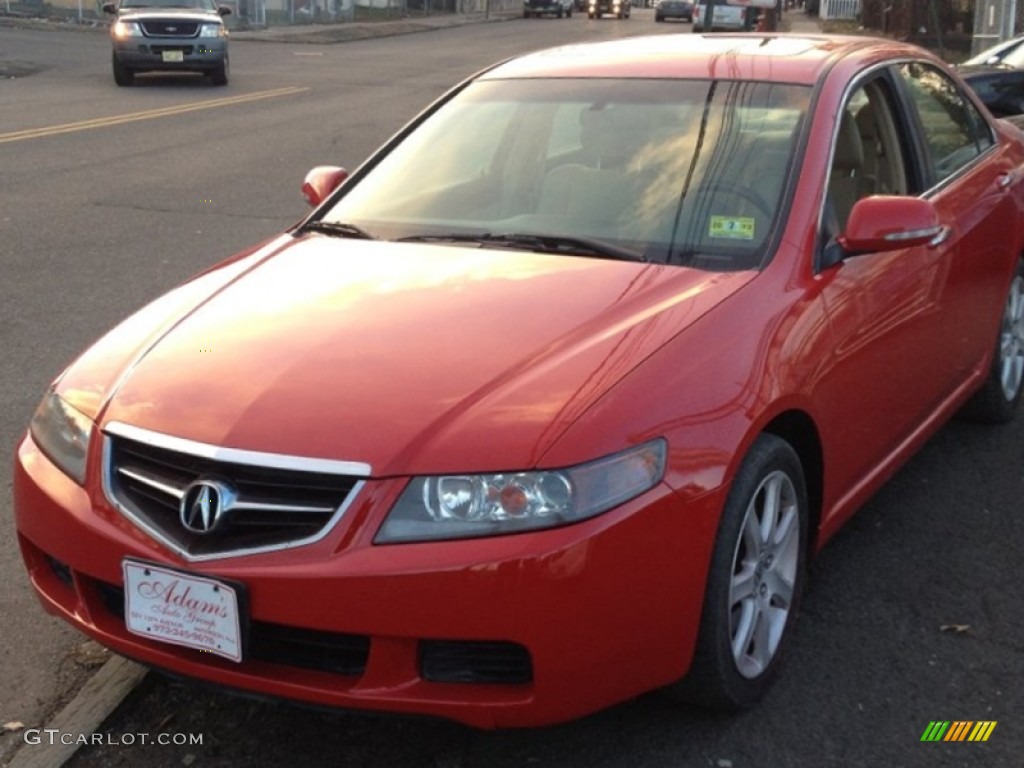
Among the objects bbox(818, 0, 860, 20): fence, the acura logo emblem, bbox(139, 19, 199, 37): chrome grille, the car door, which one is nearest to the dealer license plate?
the acura logo emblem

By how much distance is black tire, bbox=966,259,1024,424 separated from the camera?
5.62m

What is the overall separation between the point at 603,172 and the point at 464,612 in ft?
6.14

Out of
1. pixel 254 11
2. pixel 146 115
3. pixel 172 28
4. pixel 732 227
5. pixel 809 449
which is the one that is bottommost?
pixel 146 115

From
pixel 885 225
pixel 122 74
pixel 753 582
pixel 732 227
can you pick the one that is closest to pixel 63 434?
pixel 753 582

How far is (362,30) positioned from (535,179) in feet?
122

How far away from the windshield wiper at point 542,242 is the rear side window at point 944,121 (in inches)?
61.7

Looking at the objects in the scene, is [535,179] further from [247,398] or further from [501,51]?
[501,51]

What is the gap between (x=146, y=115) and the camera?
56.7 ft

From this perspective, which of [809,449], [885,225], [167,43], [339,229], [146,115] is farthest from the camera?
[167,43]

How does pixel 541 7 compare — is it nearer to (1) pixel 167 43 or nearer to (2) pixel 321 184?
(1) pixel 167 43

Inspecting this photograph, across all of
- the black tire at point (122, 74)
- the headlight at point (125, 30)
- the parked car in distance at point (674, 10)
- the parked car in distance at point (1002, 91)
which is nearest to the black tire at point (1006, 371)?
the parked car in distance at point (1002, 91)

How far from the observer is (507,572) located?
279 cm

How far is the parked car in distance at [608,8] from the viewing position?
5489cm

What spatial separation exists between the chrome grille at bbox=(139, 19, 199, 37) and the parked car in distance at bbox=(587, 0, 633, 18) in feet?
117
